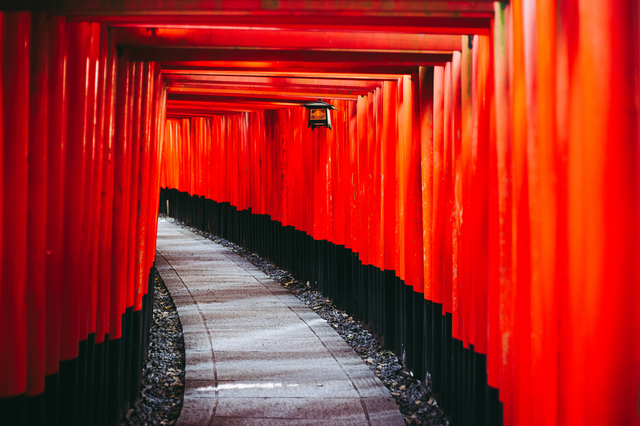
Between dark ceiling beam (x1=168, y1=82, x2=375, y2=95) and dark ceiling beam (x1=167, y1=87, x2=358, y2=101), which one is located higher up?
dark ceiling beam (x1=167, y1=87, x2=358, y2=101)

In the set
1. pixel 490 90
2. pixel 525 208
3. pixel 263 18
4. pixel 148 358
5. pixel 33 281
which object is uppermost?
pixel 263 18

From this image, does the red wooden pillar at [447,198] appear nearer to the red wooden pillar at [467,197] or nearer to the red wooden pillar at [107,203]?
the red wooden pillar at [467,197]

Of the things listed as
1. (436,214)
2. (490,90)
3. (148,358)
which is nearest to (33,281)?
(490,90)

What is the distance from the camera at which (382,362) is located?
7.27 m

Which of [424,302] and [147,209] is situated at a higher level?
[147,209]

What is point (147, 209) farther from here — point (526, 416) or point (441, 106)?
point (526, 416)

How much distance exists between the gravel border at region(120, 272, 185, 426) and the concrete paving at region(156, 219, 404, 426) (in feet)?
0.48

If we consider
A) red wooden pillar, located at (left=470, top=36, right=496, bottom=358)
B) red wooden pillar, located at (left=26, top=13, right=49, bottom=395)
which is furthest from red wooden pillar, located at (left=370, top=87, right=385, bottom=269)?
red wooden pillar, located at (left=26, top=13, right=49, bottom=395)

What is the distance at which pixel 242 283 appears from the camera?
37.8 ft

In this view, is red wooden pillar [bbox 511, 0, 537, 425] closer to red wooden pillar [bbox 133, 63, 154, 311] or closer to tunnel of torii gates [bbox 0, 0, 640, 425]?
tunnel of torii gates [bbox 0, 0, 640, 425]

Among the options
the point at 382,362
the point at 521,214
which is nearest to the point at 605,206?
the point at 521,214

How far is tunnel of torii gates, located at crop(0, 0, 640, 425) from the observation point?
2500 mm

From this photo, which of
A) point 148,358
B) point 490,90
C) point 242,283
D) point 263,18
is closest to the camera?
point 263,18

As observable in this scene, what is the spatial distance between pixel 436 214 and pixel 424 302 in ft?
3.38
